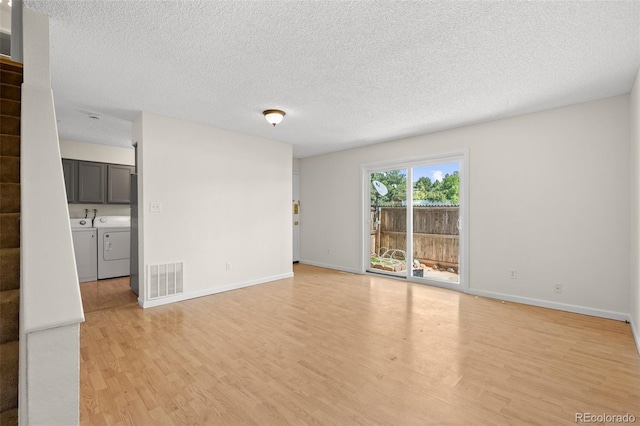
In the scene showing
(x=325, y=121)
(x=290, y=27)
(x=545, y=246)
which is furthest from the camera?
(x=325, y=121)

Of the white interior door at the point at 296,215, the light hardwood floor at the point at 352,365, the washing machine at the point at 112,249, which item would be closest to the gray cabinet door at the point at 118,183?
the washing machine at the point at 112,249

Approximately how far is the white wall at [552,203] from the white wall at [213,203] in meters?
2.80

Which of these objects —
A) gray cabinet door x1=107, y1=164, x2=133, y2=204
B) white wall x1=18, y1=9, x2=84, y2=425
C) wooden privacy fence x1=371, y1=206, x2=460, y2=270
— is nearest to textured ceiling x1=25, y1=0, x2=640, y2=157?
white wall x1=18, y1=9, x2=84, y2=425

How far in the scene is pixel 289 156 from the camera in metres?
5.62

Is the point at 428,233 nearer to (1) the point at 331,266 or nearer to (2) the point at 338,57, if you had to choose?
(1) the point at 331,266

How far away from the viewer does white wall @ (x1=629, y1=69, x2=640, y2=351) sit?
8.82ft

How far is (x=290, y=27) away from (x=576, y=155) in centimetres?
371

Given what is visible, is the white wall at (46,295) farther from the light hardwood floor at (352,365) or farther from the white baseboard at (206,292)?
the white baseboard at (206,292)

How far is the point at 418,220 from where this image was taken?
16.8 feet

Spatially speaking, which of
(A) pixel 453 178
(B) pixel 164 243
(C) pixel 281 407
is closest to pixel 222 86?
(B) pixel 164 243

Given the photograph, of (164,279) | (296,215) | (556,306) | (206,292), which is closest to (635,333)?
(556,306)

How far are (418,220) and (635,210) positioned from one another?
265 centimetres

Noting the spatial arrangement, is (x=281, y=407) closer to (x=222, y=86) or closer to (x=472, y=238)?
(x=222, y=86)

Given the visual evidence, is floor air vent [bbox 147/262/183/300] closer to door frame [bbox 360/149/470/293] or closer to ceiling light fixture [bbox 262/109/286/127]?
ceiling light fixture [bbox 262/109/286/127]
